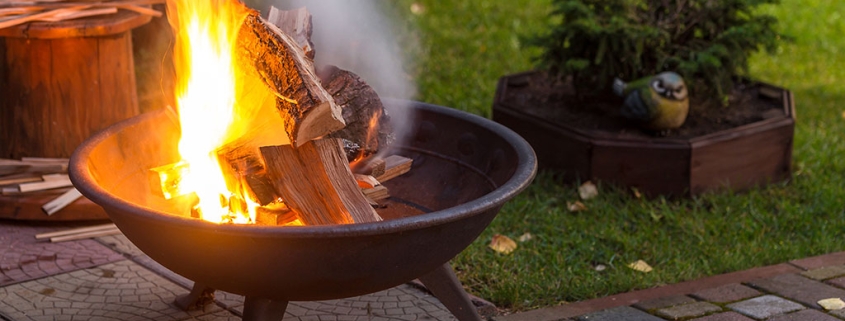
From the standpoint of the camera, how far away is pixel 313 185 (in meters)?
2.65

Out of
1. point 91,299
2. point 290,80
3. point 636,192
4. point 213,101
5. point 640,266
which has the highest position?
point 290,80

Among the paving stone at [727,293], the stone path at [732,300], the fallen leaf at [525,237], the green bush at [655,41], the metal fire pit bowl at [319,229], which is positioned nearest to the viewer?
the metal fire pit bowl at [319,229]

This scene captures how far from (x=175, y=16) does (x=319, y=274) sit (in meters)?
1.02

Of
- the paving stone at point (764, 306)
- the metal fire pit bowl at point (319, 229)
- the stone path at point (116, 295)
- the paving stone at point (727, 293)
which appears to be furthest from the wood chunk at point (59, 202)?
the paving stone at point (764, 306)

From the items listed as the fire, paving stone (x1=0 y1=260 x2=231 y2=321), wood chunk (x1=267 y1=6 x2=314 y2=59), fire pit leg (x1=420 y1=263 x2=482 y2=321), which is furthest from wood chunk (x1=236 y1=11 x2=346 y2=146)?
paving stone (x1=0 y1=260 x2=231 y2=321)

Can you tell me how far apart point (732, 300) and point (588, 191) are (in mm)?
1117

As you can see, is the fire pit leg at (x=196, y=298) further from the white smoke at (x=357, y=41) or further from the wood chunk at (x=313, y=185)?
the white smoke at (x=357, y=41)

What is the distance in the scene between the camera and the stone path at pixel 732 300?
3.33m

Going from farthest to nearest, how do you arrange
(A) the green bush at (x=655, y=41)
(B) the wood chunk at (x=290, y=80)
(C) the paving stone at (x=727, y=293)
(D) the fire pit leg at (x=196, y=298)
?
(A) the green bush at (x=655, y=41)
(C) the paving stone at (x=727, y=293)
(D) the fire pit leg at (x=196, y=298)
(B) the wood chunk at (x=290, y=80)

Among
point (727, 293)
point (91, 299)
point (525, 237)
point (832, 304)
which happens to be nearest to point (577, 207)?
point (525, 237)

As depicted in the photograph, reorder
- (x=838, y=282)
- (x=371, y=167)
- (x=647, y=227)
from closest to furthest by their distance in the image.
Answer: (x=371, y=167)
(x=838, y=282)
(x=647, y=227)

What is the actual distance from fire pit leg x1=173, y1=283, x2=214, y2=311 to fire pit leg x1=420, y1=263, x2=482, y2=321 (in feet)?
2.53

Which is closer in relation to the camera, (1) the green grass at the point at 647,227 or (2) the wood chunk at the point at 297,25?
(2) the wood chunk at the point at 297,25

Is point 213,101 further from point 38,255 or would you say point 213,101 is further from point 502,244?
point 502,244
